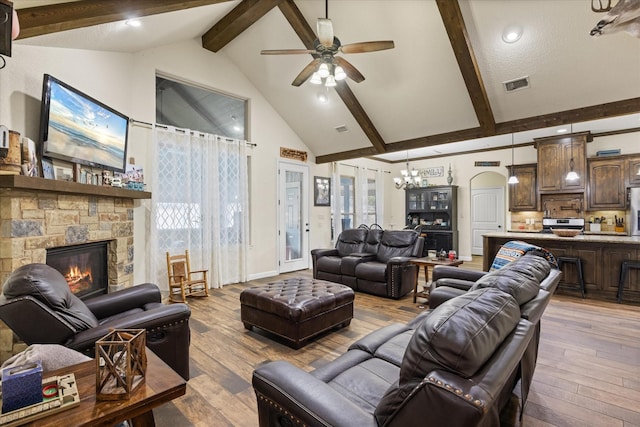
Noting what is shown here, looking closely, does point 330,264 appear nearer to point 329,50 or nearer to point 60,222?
point 329,50

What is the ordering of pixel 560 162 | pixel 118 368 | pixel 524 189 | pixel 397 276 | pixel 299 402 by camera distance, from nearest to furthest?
pixel 299 402
pixel 118 368
pixel 397 276
pixel 560 162
pixel 524 189

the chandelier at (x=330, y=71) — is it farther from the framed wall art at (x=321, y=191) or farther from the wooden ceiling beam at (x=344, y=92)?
the framed wall art at (x=321, y=191)

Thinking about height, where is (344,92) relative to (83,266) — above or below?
above

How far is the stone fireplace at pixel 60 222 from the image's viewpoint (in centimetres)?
225

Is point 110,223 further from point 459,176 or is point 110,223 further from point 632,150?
point 632,150

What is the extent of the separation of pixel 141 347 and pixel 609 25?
11.8 feet

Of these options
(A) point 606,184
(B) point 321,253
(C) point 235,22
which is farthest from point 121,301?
(A) point 606,184

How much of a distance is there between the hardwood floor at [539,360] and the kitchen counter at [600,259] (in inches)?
10.5

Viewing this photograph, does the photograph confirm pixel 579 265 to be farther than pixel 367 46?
Yes

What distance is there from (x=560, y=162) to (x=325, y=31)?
20.0ft

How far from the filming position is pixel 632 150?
604 centimetres

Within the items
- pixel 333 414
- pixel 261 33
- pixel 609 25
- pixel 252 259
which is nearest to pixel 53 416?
pixel 333 414

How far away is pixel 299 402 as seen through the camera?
42.8 inches

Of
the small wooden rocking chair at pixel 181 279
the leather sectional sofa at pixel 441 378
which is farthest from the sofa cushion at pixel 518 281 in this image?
the small wooden rocking chair at pixel 181 279
